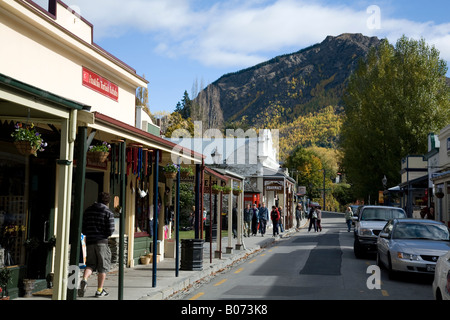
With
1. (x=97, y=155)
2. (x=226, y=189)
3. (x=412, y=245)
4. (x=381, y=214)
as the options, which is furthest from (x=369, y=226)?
(x=97, y=155)

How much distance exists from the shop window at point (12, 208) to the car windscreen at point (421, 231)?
900cm

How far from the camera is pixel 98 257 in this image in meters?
9.80

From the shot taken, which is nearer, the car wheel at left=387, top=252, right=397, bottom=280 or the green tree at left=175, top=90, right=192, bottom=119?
the car wheel at left=387, top=252, right=397, bottom=280

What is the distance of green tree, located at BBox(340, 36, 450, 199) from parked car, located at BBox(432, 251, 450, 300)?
124 feet

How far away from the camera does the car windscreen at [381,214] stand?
20141 mm

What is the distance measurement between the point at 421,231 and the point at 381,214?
6317mm

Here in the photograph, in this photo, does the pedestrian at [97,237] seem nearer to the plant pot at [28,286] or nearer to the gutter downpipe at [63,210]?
the plant pot at [28,286]

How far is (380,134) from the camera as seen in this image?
45.9m

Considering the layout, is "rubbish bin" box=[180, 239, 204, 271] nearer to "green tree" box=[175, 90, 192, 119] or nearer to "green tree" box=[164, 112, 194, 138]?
"green tree" box=[164, 112, 194, 138]

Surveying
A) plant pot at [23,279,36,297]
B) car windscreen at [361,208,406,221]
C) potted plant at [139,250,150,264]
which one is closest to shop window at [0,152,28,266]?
plant pot at [23,279,36,297]

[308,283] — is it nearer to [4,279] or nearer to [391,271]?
[391,271]

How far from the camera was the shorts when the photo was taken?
32.1 feet
